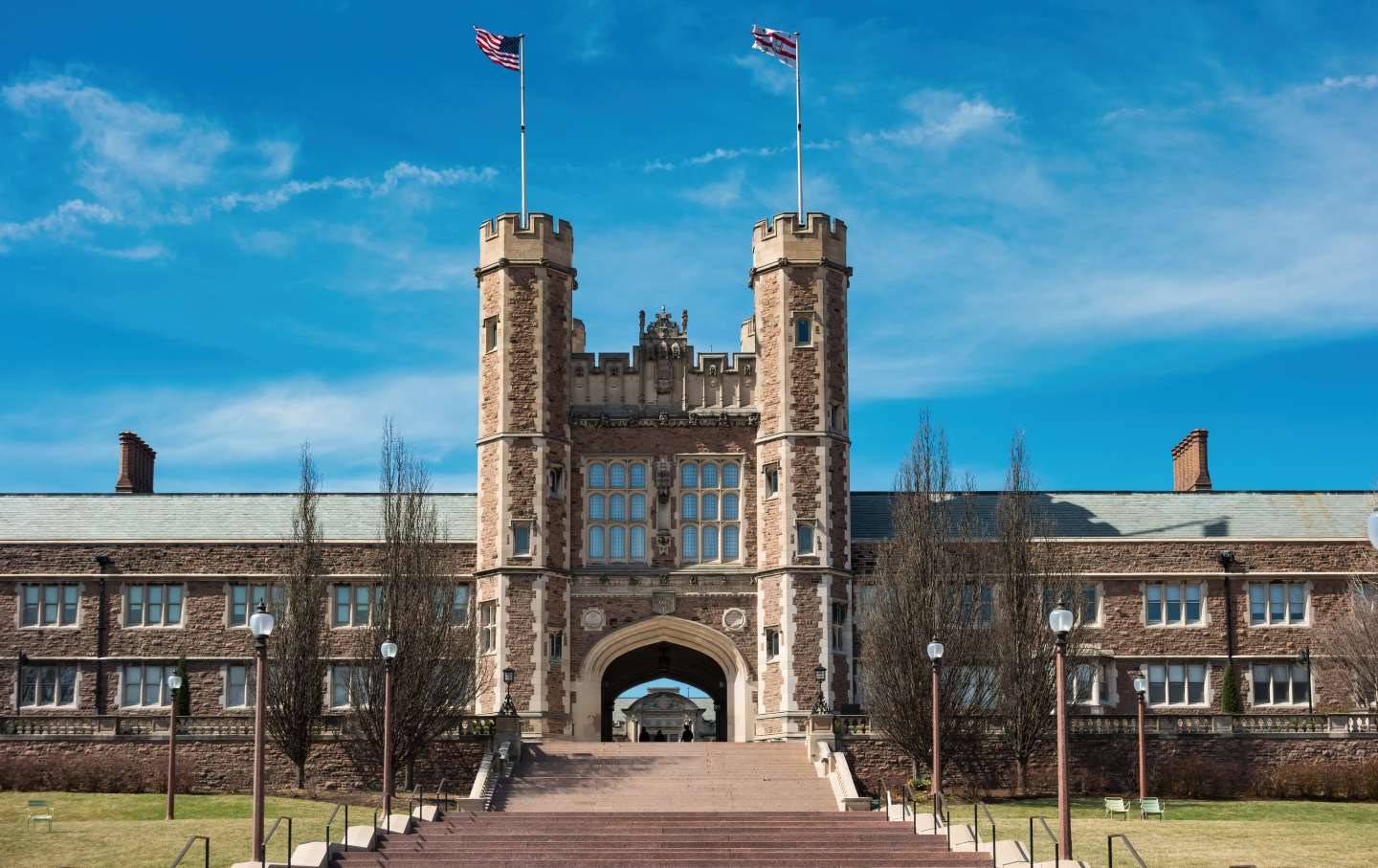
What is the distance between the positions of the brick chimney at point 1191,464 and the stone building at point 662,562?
549 cm

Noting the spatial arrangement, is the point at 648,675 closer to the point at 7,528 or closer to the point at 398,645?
the point at 398,645

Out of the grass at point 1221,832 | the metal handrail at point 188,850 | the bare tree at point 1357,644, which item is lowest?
the grass at point 1221,832

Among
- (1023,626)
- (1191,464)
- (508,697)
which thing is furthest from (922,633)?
(1191,464)

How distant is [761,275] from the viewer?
51.8 meters

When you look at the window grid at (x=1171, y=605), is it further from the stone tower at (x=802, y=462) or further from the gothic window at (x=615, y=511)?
the gothic window at (x=615, y=511)

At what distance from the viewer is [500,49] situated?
5200cm

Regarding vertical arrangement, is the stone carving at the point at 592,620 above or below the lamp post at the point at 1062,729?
above

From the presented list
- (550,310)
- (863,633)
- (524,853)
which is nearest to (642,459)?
(550,310)

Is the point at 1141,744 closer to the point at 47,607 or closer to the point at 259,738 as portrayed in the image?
the point at 259,738

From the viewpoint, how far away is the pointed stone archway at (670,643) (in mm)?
49938

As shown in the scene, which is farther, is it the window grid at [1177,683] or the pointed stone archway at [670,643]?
the window grid at [1177,683]

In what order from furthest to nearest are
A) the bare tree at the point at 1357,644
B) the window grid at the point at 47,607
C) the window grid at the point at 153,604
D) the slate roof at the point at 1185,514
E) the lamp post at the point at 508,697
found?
the slate roof at the point at 1185,514 → the window grid at the point at 153,604 → the window grid at the point at 47,607 → the bare tree at the point at 1357,644 → the lamp post at the point at 508,697

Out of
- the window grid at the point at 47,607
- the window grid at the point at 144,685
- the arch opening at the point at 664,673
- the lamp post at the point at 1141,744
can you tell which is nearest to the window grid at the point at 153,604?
the window grid at the point at 144,685

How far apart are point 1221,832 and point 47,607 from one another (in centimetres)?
3290
